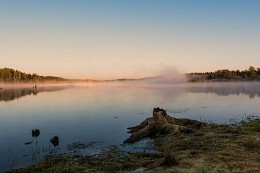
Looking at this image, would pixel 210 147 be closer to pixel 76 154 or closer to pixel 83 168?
pixel 83 168

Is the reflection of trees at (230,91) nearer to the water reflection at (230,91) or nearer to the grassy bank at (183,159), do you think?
the water reflection at (230,91)

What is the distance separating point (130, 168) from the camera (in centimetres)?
1585

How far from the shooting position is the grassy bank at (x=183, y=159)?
45.6 feet

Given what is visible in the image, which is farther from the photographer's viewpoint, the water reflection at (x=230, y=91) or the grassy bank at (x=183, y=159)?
the water reflection at (x=230, y=91)

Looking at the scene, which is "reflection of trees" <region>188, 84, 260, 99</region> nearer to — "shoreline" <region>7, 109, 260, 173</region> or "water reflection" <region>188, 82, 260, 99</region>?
"water reflection" <region>188, 82, 260, 99</region>

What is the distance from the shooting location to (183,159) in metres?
15.4

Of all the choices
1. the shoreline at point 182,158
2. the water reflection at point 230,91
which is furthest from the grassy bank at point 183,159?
the water reflection at point 230,91

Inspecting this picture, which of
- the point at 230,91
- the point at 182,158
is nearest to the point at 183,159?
the point at 182,158

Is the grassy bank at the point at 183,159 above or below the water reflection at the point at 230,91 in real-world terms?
above

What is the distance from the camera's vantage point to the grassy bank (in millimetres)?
13906

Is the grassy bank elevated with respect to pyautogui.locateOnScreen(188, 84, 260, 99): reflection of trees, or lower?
elevated

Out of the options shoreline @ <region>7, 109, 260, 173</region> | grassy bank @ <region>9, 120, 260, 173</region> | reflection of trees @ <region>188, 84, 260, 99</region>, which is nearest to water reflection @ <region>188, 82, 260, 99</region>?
reflection of trees @ <region>188, 84, 260, 99</region>

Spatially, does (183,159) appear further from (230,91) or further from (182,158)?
(230,91)

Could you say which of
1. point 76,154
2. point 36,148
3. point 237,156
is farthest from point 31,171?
point 237,156
